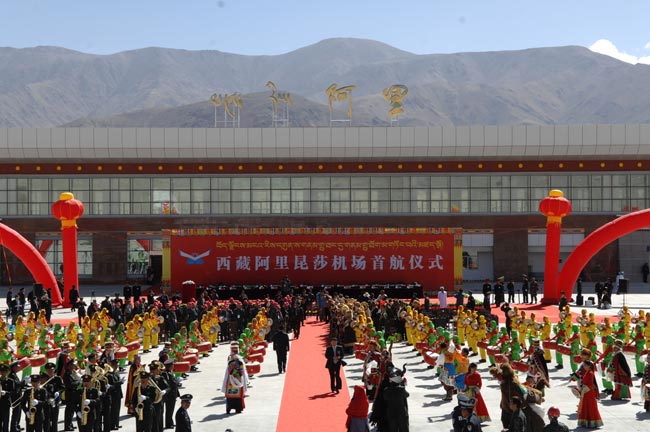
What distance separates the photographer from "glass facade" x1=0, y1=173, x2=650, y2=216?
60.6m

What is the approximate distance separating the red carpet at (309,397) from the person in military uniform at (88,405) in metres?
3.63

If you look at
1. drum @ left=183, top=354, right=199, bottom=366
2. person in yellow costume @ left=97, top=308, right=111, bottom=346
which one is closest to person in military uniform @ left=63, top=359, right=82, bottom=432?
drum @ left=183, top=354, right=199, bottom=366

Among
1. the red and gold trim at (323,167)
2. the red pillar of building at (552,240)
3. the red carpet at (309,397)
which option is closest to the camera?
the red carpet at (309,397)

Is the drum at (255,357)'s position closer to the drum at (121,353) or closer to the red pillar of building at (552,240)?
the drum at (121,353)

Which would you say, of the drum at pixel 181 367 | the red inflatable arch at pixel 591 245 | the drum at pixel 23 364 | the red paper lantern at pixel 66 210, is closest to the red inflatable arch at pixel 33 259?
the red paper lantern at pixel 66 210

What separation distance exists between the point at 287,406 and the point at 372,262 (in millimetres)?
30172

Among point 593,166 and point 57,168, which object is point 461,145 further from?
point 57,168

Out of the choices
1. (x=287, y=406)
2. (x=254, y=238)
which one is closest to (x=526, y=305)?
(x=254, y=238)

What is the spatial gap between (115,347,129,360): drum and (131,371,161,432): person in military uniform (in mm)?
8857

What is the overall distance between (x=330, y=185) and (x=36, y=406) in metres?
45.7

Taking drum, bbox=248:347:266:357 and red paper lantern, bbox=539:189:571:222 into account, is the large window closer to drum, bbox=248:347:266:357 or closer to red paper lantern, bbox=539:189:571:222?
red paper lantern, bbox=539:189:571:222

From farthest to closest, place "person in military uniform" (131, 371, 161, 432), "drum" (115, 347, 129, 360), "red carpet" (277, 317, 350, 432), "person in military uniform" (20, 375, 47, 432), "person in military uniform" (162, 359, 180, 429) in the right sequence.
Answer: "drum" (115, 347, 129, 360), "red carpet" (277, 317, 350, 432), "person in military uniform" (162, 359, 180, 429), "person in military uniform" (20, 375, 47, 432), "person in military uniform" (131, 371, 161, 432)

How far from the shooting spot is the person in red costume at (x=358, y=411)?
1430 centimetres

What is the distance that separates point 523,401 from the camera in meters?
13.9
